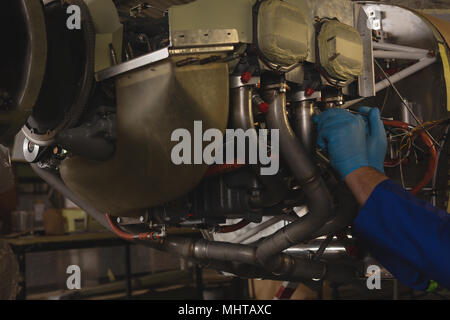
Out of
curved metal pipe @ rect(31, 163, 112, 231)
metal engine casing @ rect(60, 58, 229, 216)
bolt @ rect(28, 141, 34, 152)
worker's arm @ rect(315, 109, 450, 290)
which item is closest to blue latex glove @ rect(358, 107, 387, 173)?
worker's arm @ rect(315, 109, 450, 290)

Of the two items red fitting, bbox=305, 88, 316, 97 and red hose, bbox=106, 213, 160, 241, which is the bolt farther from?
red fitting, bbox=305, 88, 316, 97

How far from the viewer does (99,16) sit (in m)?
1.27

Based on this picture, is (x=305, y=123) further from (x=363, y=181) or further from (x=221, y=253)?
(x=221, y=253)

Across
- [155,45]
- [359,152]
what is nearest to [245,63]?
[155,45]

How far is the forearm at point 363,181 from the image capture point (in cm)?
122

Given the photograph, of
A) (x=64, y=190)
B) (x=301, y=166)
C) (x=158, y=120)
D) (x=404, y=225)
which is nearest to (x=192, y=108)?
(x=158, y=120)

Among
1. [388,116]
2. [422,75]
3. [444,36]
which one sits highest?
[444,36]

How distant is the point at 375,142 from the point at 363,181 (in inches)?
6.5

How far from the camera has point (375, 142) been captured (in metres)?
1.35

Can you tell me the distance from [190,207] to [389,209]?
0.59 m

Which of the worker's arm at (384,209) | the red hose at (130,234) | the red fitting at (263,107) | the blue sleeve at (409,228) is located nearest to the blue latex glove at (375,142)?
the worker's arm at (384,209)

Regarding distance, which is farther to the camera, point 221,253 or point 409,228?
point 221,253

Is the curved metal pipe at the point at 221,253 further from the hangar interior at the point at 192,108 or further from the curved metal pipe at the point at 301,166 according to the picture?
the curved metal pipe at the point at 301,166
